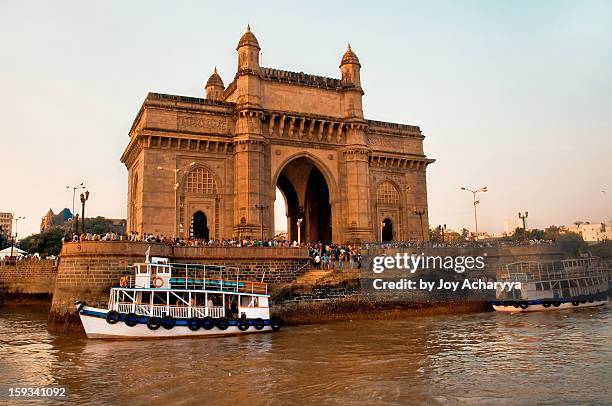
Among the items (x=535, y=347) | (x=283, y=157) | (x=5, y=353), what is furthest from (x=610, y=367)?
(x=283, y=157)

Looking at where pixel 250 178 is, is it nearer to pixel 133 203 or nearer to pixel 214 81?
pixel 133 203

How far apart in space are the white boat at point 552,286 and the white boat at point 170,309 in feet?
57.7

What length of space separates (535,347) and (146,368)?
14751 millimetres

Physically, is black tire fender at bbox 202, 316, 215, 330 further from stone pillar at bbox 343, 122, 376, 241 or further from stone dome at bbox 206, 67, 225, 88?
stone dome at bbox 206, 67, 225, 88

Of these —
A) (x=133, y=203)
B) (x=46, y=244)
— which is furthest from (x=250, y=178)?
(x=46, y=244)

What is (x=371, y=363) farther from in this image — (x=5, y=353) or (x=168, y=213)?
(x=168, y=213)

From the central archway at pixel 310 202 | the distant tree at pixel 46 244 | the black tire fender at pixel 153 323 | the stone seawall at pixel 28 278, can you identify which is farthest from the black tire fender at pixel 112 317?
the distant tree at pixel 46 244

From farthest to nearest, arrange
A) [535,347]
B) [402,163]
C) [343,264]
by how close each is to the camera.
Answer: [402,163] → [343,264] → [535,347]

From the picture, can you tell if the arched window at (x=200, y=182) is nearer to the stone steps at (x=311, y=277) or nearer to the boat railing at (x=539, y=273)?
the stone steps at (x=311, y=277)

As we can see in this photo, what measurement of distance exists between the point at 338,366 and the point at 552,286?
24688 millimetres

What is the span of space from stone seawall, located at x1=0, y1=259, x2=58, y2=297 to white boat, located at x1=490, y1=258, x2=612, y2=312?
122 feet

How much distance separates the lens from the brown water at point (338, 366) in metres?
14.5

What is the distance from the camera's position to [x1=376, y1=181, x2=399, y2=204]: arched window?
1744 inches

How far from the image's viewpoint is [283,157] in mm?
39312
